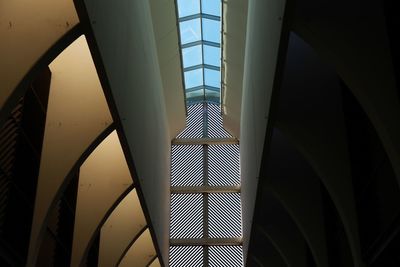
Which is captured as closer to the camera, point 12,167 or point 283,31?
point 283,31

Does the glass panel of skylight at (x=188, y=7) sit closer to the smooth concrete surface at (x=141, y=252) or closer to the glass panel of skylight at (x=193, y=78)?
the glass panel of skylight at (x=193, y=78)

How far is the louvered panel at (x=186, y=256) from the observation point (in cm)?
2964

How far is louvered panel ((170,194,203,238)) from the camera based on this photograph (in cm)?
3039

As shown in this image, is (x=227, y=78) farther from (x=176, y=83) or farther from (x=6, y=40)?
(x=6, y=40)

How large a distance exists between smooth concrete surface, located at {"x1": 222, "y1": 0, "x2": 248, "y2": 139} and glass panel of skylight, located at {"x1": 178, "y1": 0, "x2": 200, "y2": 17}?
143cm

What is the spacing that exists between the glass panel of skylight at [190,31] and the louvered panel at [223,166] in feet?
22.8

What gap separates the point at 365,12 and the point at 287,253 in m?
11.8

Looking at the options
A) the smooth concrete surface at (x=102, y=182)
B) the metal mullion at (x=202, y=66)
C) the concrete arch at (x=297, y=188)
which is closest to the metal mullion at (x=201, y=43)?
the metal mullion at (x=202, y=66)

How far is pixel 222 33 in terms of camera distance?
26.4m

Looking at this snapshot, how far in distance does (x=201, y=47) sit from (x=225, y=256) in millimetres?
10439

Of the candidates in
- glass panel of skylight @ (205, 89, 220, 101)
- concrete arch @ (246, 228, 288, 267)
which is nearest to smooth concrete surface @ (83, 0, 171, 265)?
concrete arch @ (246, 228, 288, 267)

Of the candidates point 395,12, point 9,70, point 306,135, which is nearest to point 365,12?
point 395,12

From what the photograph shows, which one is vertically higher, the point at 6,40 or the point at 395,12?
the point at 395,12

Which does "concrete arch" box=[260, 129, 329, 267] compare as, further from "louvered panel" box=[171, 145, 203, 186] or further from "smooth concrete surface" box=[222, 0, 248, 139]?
"louvered panel" box=[171, 145, 203, 186]
